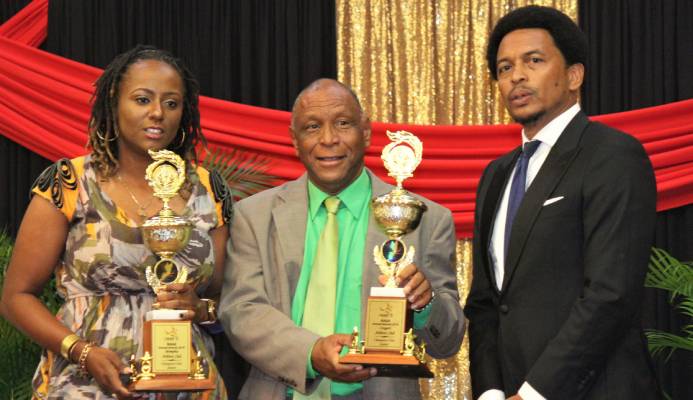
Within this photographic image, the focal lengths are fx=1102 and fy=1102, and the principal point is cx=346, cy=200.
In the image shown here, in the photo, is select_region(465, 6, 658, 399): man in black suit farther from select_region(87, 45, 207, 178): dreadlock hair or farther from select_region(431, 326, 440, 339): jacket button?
select_region(87, 45, 207, 178): dreadlock hair

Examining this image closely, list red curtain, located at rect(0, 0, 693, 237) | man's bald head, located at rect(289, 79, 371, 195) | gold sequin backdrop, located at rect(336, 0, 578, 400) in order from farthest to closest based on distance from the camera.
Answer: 1. gold sequin backdrop, located at rect(336, 0, 578, 400)
2. red curtain, located at rect(0, 0, 693, 237)
3. man's bald head, located at rect(289, 79, 371, 195)

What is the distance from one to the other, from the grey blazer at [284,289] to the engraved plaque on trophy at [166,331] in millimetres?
238

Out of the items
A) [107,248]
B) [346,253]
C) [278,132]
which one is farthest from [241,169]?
[107,248]

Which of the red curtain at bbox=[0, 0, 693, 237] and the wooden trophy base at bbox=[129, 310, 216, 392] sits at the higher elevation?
the red curtain at bbox=[0, 0, 693, 237]

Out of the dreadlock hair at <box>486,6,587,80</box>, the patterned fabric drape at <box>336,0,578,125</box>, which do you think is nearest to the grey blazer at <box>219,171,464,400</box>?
the dreadlock hair at <box>486,6,587,80</box>

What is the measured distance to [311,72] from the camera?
21.4ft

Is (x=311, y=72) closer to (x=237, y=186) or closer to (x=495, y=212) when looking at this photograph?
(x=237, y=186)

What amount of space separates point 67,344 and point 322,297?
846mm

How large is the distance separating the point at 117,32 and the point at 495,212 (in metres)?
3.60

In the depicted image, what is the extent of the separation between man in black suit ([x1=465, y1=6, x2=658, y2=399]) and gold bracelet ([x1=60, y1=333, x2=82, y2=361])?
1.30m

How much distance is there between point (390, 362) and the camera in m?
3.40

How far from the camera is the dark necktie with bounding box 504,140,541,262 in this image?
358 cm

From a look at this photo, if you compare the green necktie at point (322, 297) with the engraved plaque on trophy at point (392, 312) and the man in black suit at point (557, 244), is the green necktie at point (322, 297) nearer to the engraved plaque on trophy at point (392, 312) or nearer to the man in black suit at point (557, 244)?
the engraved plaque on trophy at point (392, 312)

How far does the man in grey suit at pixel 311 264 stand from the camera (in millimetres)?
3637
